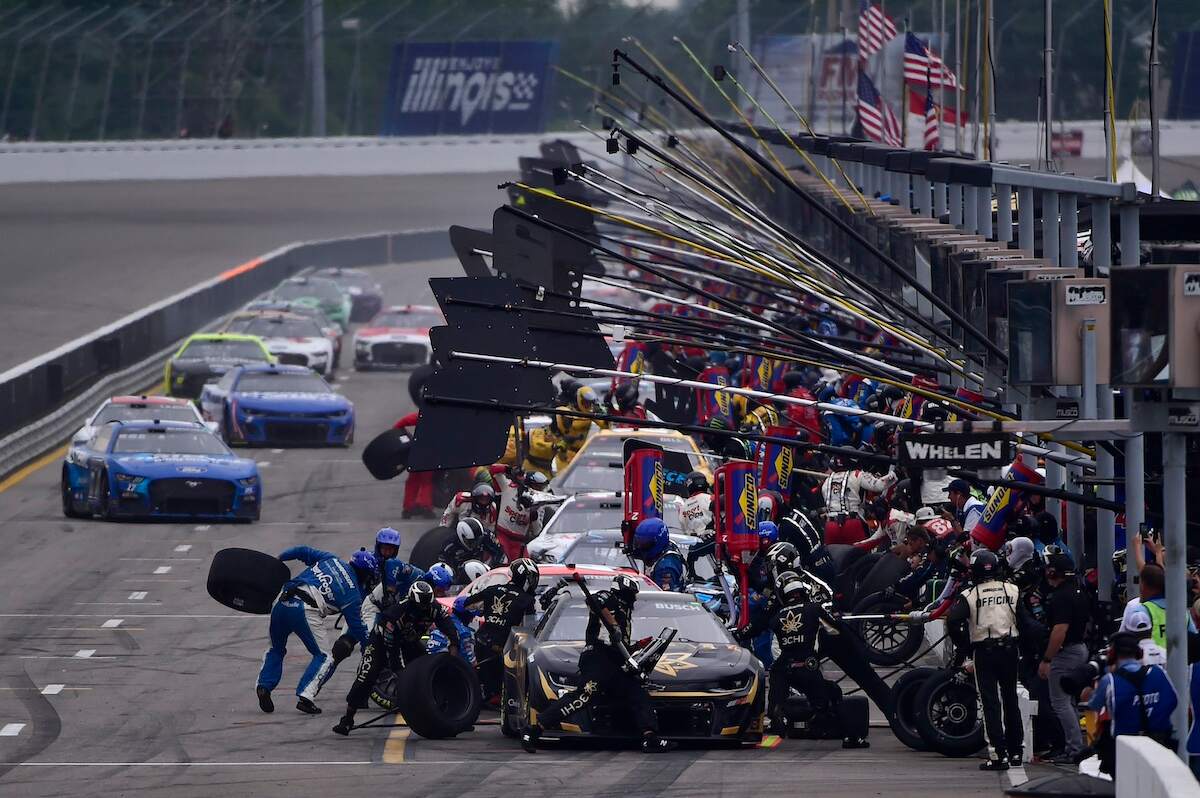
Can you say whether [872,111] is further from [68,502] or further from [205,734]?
[205,734]

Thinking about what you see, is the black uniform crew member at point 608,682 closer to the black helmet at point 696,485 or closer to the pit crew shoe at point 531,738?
the pit crew shoe at point 531,738

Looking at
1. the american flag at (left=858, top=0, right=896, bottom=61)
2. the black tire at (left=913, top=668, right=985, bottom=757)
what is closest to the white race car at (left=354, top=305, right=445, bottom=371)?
the american flag at (left=858, top=0, right=896, bottom=61)

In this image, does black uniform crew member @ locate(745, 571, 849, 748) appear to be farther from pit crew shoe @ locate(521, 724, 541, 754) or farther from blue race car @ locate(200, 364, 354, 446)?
blue race car @ locate(200, 364, 354, 446)

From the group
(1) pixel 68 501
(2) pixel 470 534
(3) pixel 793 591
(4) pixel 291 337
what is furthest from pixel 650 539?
(4) pixel 291 337

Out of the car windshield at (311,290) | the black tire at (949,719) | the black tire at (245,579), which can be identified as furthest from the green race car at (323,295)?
the black tire at (949,719)

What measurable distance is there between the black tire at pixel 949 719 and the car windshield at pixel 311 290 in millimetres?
35169

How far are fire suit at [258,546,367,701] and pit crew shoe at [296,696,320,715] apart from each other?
28 mm

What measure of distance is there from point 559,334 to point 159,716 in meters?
3.81

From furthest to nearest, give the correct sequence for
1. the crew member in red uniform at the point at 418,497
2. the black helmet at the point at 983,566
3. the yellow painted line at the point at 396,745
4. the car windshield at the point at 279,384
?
the car windshield at the point at 279,384 → the crew member in red uniform at the point at 418,497 → the yellow painted line at the point at 396,745 → the black helmet at the point at 983,566

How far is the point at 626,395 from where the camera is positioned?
2436 centimetres

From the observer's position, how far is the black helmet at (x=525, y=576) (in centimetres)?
1507

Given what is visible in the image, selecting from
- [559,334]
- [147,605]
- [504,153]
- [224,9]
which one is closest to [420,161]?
[504,153]

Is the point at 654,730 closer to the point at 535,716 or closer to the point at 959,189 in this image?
the point at 535,716

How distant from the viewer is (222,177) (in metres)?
74.4
